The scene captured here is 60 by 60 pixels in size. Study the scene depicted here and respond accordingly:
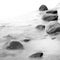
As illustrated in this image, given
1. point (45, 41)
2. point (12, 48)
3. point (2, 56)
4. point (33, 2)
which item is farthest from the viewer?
point (33, 2)

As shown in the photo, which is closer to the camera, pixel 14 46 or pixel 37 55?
pixel 37 55

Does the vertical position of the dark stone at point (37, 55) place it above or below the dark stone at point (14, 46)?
below

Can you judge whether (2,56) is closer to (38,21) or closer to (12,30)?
(12,30)

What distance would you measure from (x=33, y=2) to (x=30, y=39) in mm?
4435

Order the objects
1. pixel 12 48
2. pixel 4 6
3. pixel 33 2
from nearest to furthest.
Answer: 1. pixel 12 48
2. pixel 4 6
3. pixel 33 2

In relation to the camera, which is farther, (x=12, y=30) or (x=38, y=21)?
(x=38, y=21)

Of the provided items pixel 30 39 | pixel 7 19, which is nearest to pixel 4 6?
pixel 7 19

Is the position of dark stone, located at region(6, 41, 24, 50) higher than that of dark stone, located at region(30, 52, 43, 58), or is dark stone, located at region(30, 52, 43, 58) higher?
dark stone, located at region(6, 41, 24, 50)

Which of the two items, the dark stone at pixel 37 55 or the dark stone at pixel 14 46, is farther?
the dark stone at pixel 14 46

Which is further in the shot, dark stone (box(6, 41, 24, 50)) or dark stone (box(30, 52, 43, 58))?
dark stone (box(6, 41, 24, 50))

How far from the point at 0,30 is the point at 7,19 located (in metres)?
1.04

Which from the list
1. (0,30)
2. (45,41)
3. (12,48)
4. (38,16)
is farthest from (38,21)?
(12,48)

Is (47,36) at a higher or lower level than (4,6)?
lower

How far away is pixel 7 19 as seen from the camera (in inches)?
237
